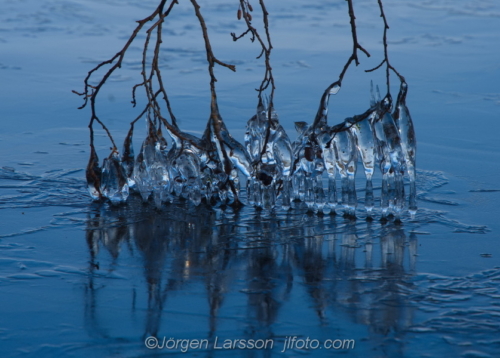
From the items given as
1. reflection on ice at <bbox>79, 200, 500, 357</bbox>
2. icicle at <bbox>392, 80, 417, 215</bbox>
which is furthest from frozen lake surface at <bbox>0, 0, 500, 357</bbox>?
icicle at <bbox>392, 80, 417, 215</bbox>

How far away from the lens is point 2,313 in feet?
9.93

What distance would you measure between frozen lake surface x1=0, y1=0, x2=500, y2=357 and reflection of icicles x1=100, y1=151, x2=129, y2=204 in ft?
0.33

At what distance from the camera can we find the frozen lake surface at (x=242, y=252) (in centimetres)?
287

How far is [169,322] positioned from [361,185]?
7.47ft

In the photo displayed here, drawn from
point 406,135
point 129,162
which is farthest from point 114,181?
point 406,135

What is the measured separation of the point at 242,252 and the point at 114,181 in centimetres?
122

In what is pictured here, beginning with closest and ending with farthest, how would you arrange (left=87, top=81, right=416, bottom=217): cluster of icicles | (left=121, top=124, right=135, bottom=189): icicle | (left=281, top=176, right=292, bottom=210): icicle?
(left=87, top=81, right=416, bottom=217): cluster of icicles → (left=281, top=176, right=292, bottom=210): icicle → (left=121, top=124, right=135, bottom=189): icicle

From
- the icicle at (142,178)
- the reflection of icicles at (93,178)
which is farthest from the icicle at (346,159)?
the reflection of icicles at (93,178)

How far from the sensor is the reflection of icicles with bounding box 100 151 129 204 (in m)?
4.57

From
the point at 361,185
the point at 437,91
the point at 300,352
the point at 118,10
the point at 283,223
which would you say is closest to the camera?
the point at 300,352

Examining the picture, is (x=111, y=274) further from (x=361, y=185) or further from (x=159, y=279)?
(x=361, y=185)

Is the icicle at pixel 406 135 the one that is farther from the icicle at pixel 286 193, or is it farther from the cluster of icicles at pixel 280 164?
the icicle at pixel 286 193

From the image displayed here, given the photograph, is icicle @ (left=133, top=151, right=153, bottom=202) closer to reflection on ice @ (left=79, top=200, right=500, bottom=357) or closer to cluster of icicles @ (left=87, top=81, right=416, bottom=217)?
cluster of icicles @ (left=87, top=81, right=416, bottom=217)

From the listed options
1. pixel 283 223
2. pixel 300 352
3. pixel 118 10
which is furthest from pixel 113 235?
pixel 118 10
